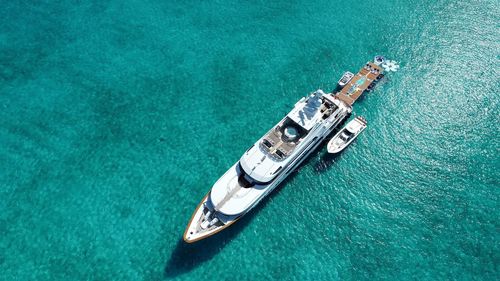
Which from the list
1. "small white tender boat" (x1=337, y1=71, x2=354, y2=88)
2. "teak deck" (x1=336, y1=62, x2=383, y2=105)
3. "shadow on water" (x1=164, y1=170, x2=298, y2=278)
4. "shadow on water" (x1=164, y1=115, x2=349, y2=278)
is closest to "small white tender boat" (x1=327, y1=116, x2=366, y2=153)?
"teak deck" (x1=336, y1=62, x2=383, y2=105)

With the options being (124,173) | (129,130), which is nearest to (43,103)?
(129,130)

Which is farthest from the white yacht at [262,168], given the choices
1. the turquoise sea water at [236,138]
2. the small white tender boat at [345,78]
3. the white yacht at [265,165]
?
the small white tender boat at [345,78]

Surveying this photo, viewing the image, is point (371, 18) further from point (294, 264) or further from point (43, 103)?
point (43, 103)

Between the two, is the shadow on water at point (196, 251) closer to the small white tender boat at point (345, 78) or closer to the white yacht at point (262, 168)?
the white yacht at point (262, 168)

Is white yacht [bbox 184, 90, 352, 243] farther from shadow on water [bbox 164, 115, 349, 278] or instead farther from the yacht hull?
shadow on water [bbox 164, 115, 349, 278]

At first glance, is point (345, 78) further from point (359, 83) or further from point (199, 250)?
point (199, 250)

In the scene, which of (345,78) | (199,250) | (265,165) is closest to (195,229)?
(199,250)
